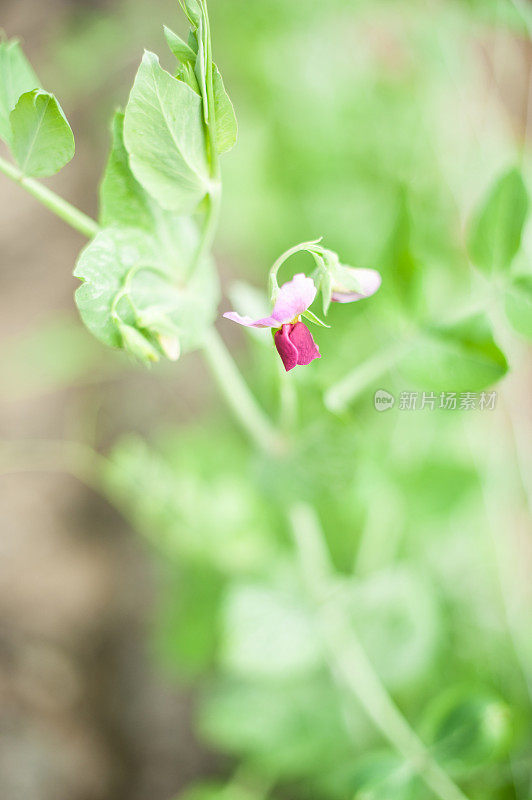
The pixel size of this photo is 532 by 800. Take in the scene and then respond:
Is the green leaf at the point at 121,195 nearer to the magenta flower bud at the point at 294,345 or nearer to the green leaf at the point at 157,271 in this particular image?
the green leaf at the point at 157,271

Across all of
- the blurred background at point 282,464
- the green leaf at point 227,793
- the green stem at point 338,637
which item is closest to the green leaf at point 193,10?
the blurred background at point 282,464

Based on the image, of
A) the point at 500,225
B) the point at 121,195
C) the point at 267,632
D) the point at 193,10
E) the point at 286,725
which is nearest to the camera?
the point at 193,10

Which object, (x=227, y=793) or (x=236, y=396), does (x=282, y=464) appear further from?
(x=227, y=793)

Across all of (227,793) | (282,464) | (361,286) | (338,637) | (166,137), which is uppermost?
(166,137)

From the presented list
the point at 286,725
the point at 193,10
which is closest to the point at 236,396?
the point at 193,10

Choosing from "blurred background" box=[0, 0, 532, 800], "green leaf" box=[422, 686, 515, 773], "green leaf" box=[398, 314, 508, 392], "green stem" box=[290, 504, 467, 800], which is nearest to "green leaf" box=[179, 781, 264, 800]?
"blurred background" box=[0, 0, 532, 800]

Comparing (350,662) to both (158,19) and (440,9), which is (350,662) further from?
(158,19)

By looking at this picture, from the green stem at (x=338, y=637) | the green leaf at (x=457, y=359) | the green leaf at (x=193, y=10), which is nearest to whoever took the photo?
the green leaf at (x=193, y=10)
